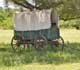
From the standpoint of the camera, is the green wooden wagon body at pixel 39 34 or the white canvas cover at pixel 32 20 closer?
the green wooden wagon body at pixel 39 34

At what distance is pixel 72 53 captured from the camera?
44.9ft

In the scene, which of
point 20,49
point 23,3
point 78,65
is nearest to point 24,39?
point 20,49

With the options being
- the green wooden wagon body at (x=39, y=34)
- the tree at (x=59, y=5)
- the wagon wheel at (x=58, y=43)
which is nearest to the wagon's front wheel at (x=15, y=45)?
the green wooden wagon body at (x=39, y=34)

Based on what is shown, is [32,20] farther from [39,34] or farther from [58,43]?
[58,43]

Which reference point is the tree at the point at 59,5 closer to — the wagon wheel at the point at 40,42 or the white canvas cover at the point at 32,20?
the white canvas cover at the point at 32,20

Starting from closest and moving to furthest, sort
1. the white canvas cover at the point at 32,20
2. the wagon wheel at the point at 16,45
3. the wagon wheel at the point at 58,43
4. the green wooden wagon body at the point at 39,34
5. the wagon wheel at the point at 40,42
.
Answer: the wagon wheel at the point at 40,42 → the green wooden wagon body at the point at 39,34 → the white canvas cover at the point at 32,20 → the wagon wheel at the point at 16,45 → the wagon wheel at the point at 58,43

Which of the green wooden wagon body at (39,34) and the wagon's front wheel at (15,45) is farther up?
the green wooden wagon body at (39,34)

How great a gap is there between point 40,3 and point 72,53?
99.7 inches

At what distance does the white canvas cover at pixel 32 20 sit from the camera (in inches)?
561

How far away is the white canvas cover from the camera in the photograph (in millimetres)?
14242

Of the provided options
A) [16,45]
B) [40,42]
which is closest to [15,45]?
[16,45]

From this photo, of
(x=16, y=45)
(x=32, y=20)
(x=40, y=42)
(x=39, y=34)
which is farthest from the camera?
(x=16, y=45)

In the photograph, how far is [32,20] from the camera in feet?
47.1

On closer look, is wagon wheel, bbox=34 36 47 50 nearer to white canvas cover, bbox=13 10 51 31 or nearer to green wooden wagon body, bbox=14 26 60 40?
green wooden wagon body, bbox=14 26 60 40
